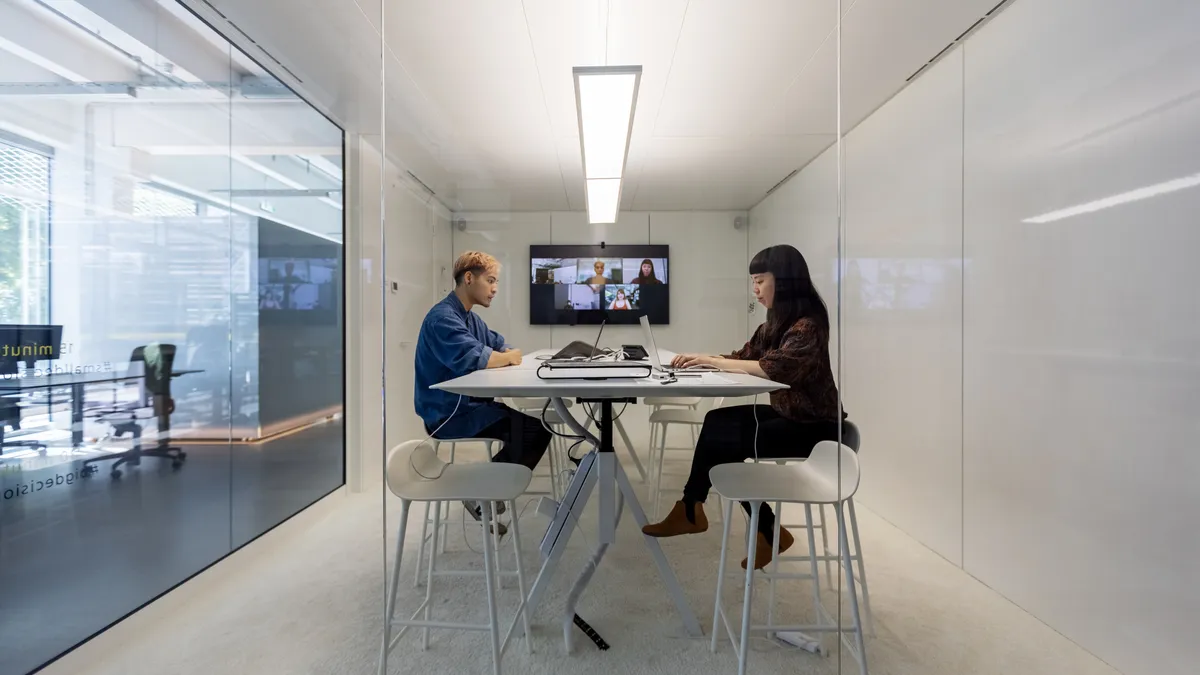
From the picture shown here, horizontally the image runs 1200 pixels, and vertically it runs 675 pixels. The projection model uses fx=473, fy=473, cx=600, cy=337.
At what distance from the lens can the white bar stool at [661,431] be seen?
1.81m

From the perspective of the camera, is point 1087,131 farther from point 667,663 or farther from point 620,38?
point 667,663

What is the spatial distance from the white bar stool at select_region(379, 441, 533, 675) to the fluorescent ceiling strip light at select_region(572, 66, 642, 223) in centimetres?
106

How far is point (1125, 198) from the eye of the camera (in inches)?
61.6

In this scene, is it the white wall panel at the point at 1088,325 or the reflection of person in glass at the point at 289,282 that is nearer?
the white wall panel at the point at 1088,325

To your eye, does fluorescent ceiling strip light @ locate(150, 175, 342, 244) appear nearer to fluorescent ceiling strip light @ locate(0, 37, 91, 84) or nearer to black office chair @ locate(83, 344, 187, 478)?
fluorescent ceiling strip light @ locate(0, 37, 91, 84)

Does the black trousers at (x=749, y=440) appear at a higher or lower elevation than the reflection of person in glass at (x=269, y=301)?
lower

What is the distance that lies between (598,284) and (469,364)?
59 centimetres

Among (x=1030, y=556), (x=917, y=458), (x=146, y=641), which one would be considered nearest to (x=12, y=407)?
(x=146, y=641)

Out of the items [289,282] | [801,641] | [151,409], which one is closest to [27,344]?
[151,409]

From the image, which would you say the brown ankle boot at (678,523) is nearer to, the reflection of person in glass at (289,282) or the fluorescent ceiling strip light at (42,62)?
the reflection of person in glass at (289,282)

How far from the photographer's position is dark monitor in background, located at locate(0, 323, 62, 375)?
1.53 metres

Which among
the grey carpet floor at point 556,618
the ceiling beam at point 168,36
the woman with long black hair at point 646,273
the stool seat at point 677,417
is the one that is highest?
the ceiling beam at point 168,36

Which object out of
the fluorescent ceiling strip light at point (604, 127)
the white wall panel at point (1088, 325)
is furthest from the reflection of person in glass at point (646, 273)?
the white wall panel at point (1088, 325)

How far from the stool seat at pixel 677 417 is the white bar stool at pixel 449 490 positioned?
20.8 inches
